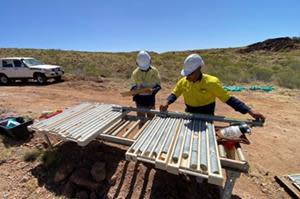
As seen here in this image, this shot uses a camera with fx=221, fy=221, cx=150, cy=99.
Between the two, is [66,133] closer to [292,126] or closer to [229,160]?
[229,160]

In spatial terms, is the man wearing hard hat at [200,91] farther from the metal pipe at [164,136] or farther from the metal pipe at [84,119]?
the metal pipe at [84,119]

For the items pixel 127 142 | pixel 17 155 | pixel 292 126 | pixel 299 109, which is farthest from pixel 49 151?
pixel 299 109

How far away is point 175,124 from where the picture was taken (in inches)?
118

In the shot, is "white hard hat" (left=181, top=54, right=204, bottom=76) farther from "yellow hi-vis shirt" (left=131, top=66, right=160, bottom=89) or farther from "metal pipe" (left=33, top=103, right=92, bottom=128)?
"metal pipe" (left=33, top=103, right=92, bottom=128)

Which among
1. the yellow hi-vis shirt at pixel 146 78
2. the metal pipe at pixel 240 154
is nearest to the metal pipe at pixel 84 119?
the yellow hi-vis shirt at pixel 146 78

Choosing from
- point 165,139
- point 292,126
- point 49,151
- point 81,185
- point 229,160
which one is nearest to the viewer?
point 229,160

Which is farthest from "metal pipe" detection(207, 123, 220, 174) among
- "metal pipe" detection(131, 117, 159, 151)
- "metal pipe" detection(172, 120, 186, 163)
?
"metal pipe" detection(131, 117, 159, 151)

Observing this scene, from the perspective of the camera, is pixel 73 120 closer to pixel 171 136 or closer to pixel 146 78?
pixel 146 78

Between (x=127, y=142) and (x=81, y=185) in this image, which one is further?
(x=81, y=185)

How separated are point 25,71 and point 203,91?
12593 millimetres

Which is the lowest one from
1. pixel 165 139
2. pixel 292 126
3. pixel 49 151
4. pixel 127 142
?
pixel 292 126

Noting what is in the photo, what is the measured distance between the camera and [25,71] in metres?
12.7

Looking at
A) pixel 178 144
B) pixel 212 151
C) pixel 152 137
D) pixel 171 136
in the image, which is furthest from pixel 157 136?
pixel 212 151

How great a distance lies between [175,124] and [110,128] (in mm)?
1083
